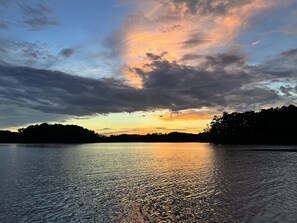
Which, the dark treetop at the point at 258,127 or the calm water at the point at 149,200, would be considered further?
the dark treetop at the point at 258,127

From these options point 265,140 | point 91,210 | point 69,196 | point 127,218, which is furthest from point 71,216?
point 265,140

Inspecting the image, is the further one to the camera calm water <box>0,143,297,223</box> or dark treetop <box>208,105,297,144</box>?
dark treetop <box>208,105,297,144</box>

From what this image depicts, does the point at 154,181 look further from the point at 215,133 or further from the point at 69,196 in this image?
the point at 215,133

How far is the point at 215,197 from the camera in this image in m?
25.3

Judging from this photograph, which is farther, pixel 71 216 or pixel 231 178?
pixel 231 178

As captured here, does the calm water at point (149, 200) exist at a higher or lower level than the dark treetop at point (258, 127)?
lower

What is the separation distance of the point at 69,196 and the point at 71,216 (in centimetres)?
710

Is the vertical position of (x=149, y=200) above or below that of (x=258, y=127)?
below

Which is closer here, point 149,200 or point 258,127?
point 149,200

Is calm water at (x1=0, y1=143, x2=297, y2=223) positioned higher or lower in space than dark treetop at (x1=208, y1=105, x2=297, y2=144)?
lower

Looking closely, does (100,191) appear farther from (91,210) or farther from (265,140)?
(265,140)

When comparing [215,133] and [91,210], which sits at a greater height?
[215,133]

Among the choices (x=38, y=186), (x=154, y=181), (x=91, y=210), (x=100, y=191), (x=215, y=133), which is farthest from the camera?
(x=215, y=133)

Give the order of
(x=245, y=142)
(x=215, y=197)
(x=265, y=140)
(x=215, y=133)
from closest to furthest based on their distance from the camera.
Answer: (x=215, y=197), (x=265, y=140), (x=245, y=142), (x=215, y=133)
